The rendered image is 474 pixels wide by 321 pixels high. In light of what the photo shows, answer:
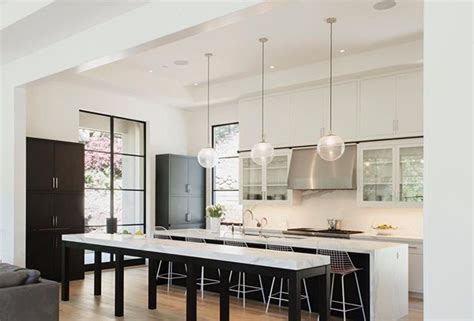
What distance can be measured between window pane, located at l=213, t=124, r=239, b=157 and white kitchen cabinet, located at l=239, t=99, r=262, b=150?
70cm

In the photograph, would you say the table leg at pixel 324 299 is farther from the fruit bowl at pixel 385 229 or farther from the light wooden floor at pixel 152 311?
the fruit bowl at pixel 385 229

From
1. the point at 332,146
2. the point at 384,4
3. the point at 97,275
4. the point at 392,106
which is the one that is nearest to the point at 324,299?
the point at 332,146

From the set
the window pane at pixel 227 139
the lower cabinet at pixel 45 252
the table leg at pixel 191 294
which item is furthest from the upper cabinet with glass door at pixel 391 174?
the lower cabinet at pixel 45 252

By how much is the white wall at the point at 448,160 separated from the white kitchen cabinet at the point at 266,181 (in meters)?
5.64

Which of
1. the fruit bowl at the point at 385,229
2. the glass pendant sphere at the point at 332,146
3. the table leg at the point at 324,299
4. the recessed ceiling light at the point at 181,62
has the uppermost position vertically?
the recessed ceiling light at the point at 181,62

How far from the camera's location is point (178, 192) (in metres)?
9.17

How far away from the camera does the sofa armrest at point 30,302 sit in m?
3.81

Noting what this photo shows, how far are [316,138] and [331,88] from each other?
84 centimetres

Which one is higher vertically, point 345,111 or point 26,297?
point 345,111

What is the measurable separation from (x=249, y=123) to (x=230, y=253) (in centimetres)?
468

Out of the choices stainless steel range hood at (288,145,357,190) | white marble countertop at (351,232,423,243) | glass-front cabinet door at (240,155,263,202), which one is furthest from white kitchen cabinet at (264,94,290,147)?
white marble countertop at (351,232,423,243)

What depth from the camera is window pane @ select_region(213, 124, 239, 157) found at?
31.1 feet

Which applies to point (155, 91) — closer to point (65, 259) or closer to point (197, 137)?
point (197, 137)

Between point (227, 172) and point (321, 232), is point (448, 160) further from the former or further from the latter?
point (227, 172)
